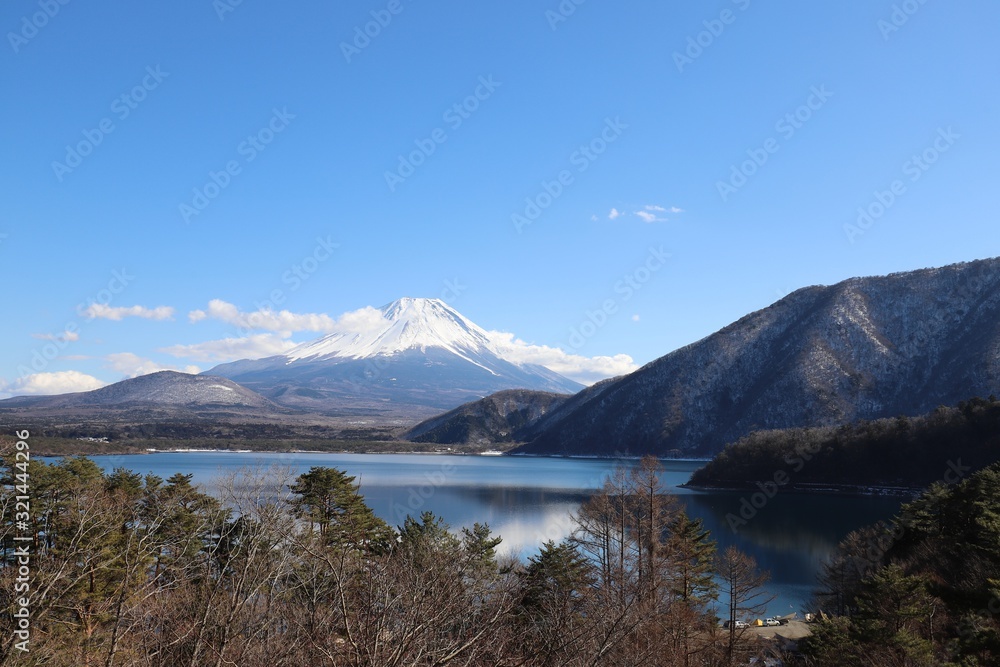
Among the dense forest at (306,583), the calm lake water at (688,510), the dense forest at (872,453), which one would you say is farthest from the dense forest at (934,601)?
the dense forest at (872,453)

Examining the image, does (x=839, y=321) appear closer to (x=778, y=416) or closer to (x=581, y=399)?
(x=778, y=416)

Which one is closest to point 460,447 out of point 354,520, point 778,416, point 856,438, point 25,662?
point 778,416

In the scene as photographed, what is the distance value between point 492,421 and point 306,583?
153897mm

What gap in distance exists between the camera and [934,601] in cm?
1268

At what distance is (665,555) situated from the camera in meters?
16.5

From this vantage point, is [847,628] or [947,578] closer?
[847,628]

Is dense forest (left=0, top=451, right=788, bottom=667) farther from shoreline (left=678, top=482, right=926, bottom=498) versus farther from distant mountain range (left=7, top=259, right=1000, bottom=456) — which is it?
distant mountain range (left=7, top=259, right=1000, bottom=456)

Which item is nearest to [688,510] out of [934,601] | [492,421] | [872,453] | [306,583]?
[872,453]

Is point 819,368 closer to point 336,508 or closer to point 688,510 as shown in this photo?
point 688,510

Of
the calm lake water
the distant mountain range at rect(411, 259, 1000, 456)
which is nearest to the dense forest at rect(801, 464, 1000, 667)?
the calm lake water

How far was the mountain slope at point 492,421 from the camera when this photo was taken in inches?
5950

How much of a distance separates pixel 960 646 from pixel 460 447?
433ft

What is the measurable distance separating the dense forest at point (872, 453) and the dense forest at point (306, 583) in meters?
39.3

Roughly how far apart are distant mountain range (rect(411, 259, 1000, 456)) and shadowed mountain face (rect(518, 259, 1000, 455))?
161 mm
